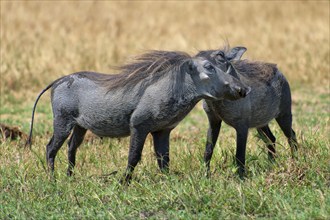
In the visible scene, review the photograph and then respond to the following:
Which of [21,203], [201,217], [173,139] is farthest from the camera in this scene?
[173,139]

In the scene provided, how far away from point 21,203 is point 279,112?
100 inches

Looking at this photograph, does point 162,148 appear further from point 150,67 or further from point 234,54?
point 234,54

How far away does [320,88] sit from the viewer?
12.0 m

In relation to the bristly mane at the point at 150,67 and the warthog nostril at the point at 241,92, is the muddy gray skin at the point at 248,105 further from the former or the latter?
the warthog nostril at the point at 241,92

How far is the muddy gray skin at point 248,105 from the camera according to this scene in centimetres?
652

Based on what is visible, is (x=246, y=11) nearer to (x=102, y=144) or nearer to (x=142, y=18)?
(x=142, y=18)

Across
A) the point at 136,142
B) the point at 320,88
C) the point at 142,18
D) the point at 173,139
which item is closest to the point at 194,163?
the point at 136,142

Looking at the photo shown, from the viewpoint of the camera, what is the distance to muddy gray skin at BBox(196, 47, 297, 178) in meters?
6.52

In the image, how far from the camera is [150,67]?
6418mm

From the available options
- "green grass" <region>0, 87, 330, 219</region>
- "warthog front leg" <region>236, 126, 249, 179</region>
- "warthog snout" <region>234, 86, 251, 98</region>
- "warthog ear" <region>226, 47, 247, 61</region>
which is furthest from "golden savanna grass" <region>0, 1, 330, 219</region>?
"warthog snout" <region>234, 86, 251, 98</region>

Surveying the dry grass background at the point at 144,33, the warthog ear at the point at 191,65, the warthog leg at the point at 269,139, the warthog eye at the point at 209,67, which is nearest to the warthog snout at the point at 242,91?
the warthog eye at the point at 209,67

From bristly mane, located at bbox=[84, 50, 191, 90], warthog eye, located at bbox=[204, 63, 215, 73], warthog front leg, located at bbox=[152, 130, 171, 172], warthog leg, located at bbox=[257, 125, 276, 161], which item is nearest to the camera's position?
warthog eye, located at bbox=[204, 63, 215, 73]

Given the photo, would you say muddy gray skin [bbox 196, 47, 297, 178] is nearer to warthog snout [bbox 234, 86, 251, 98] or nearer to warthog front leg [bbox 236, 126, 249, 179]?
warthog front leg [bbox 236, 126, 249, 179]

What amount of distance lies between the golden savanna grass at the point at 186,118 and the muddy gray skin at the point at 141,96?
223 mm
